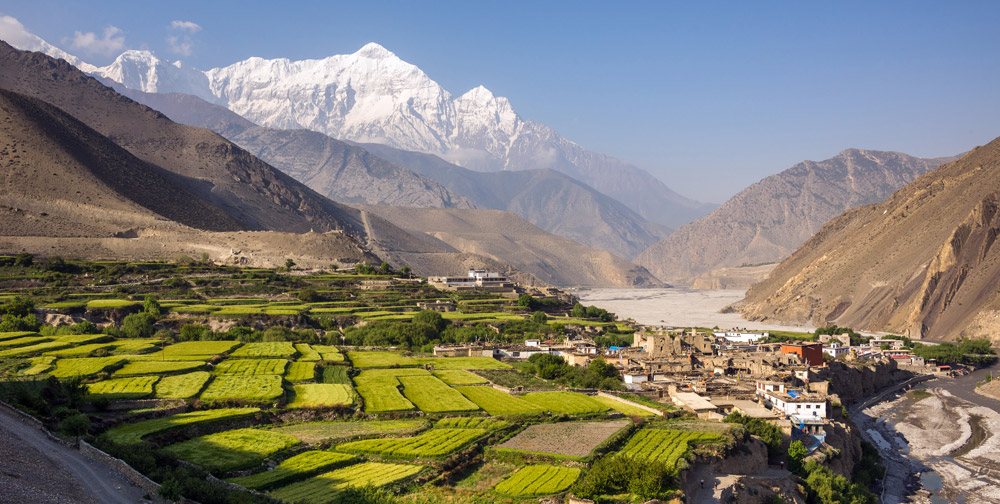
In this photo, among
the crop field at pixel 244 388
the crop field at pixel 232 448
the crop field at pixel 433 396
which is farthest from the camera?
the crop field at pixel 433 396

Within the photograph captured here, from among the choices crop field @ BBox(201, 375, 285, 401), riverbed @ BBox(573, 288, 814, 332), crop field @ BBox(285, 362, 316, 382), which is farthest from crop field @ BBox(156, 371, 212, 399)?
riverbed @ BBox(573, 288, 814, 332)

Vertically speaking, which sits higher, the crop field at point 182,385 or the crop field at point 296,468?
the crop field at point 182,385

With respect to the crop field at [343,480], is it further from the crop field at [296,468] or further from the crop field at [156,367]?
the crop field at [156,367]

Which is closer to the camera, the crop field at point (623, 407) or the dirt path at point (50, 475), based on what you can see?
the dirt path at point (50, 475)


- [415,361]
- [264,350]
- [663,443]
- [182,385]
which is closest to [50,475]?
[182,385]

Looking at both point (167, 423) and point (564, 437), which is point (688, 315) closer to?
point (564, 437)

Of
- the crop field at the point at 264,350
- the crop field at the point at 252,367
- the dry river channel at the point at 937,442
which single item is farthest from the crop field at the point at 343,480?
the dry river channel at the point at 937,442
